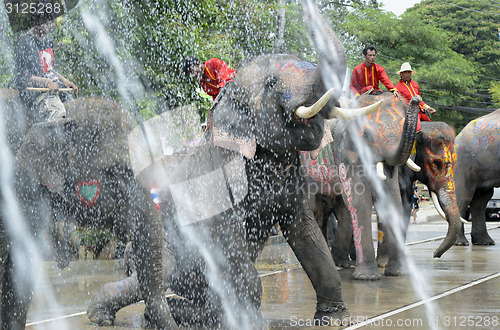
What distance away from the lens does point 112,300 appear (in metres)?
5.89

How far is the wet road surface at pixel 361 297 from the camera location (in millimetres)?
5770

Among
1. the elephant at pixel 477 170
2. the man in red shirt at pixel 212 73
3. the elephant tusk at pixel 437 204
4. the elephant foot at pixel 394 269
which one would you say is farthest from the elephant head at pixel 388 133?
the elephant at pixel 477 170

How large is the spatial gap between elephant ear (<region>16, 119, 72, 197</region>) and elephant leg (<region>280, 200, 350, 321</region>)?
169 centimetres

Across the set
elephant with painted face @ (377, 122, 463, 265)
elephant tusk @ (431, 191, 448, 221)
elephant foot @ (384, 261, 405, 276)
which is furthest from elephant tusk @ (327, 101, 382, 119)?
elephant tusk @ (431, 191, 448, 221)

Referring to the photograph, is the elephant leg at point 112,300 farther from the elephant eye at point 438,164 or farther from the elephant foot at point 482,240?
the elephant foot at point 482,240

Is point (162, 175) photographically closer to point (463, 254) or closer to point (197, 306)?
point (197, 306)

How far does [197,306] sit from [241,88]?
5.73ft

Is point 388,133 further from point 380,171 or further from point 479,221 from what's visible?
point 479,221

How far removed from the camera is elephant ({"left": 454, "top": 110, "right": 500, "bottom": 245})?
13242mm

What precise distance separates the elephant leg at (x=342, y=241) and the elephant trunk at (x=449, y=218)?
3.66ft

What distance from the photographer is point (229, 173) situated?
5.48 metres

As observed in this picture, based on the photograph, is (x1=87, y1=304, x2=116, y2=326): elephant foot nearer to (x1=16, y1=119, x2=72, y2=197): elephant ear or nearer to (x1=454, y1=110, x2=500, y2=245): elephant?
(x1=16, y1=119, x2=72, y2=197): elephant ear

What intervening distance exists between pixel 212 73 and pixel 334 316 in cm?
222

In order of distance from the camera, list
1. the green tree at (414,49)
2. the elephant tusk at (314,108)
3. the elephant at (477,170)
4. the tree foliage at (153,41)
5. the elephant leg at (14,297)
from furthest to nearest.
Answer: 1. the green tree at (414,49)
2. the elephant at (477,170)
3. the tree foliage at (153,41)
4. the elephant leg at (14,297)
5. the elephant tusk at (314,108)
